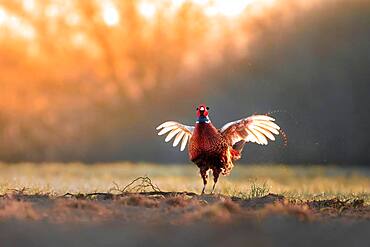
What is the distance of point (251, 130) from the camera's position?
46.5 feet

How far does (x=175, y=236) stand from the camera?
7.03 meters

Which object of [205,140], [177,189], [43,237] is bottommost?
[43,237]

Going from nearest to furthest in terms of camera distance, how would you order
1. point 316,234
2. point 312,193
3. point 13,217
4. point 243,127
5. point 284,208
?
point 316,234 → point 13,217 → point 284,208 → point 312,193 → point 243,127

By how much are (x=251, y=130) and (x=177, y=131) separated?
64.3 inches

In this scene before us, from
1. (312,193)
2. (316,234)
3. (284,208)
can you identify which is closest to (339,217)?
(284,208)

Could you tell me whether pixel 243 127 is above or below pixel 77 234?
above

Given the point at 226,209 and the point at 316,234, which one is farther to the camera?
the point at 226,209

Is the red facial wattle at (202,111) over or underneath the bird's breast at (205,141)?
over

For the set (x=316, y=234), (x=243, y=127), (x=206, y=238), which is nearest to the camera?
(x=206, y=238)

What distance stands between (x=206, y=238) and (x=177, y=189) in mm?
5902

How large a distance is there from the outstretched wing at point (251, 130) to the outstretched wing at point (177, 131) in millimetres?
956

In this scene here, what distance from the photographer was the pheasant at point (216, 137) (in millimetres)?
13062

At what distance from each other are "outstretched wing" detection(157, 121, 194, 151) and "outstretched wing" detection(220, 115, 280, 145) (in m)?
0.96

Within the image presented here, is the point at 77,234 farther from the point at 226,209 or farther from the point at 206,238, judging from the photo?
the point at 226,209
